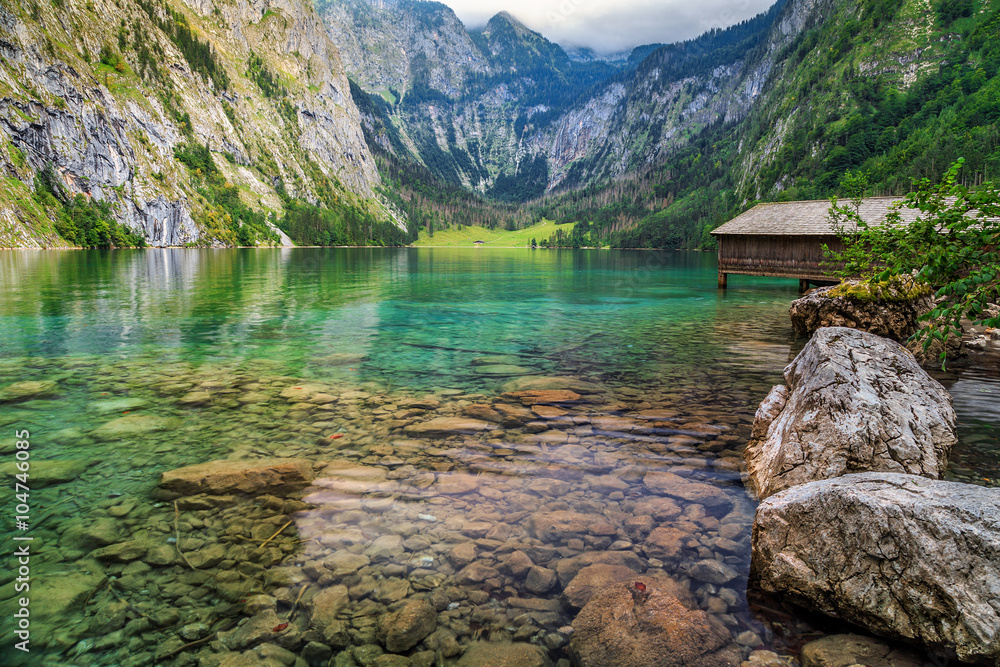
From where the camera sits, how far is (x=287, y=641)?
445 cm

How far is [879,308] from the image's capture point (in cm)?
1703

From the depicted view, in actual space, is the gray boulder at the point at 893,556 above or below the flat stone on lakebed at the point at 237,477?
above


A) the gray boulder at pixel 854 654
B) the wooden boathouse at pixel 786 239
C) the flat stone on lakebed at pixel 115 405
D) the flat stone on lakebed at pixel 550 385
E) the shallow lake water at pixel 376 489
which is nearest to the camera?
the gray boulder at pixel 854 654

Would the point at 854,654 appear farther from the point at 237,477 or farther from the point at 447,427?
the point at 237,477

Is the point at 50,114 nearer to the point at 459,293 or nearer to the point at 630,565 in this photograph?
the point at 459,293

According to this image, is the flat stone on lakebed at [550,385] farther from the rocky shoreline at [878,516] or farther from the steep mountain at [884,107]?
the steep mountain at [884,107]

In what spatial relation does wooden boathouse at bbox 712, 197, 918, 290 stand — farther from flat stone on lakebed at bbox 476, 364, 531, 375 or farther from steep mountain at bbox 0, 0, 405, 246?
steep mountain at bbox 0, 0, 405, 246

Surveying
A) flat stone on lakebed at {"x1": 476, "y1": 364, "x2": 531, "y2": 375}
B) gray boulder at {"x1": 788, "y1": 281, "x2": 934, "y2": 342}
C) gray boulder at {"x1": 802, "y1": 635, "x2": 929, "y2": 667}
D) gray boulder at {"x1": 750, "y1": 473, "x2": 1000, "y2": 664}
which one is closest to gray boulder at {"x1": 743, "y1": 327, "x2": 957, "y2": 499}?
gray boulder at {"x1": 750, "y1": 473, "x2": 1000, "y2": 664}

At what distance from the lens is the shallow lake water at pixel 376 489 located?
4.73 m

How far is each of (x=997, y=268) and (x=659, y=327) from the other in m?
19.4

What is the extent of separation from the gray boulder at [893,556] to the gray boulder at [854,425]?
113cm

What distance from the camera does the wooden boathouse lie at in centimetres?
3375

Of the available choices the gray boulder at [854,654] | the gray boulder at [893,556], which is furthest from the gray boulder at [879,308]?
the gray boulder at [854,654]

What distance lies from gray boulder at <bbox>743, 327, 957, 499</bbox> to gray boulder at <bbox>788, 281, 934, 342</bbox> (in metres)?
9.64
